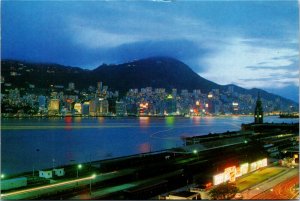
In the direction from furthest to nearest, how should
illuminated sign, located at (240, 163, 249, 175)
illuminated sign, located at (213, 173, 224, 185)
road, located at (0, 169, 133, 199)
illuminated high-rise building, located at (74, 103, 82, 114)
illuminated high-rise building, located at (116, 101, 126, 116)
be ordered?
illuminated high-rise building, located at (116, 101, 126, 116), illuminated high-rise building, located at (74, 103, 82, 114), illuminated sign, located at (240, 163, 249, 175), illuminated sign, located at (213, 173, 224, 185), road, located at (0, 169, 133, 199)

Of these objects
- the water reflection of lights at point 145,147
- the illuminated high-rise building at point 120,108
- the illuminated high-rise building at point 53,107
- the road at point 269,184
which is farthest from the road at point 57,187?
the illuminated high-rise building at point 120,108

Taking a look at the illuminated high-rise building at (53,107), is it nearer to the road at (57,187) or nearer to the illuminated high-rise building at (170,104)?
the illuminated high-rise building at (170,104)

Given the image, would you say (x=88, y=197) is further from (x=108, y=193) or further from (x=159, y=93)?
(x=159, y=93)

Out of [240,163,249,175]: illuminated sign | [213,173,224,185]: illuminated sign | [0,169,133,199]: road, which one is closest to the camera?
[0,169,133,199]: road

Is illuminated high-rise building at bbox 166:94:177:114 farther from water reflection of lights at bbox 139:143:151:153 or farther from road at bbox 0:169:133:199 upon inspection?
road at bbox 0:169:133:199

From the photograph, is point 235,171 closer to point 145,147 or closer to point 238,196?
point 238,196

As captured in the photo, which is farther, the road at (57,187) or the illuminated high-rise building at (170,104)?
the illuminated high-rise building at (170,104)

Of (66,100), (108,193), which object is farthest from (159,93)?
(108,193)

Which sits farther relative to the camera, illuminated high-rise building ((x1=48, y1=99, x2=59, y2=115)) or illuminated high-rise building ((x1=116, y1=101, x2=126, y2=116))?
illuminated high-rise building ((x1=116, y1=101, x2=126, y2=116))

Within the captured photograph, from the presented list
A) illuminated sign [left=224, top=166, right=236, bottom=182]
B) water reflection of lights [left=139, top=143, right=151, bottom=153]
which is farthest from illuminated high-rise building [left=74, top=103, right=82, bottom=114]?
illuminated sign [left=224, top=166, right=236, bottom=182]
